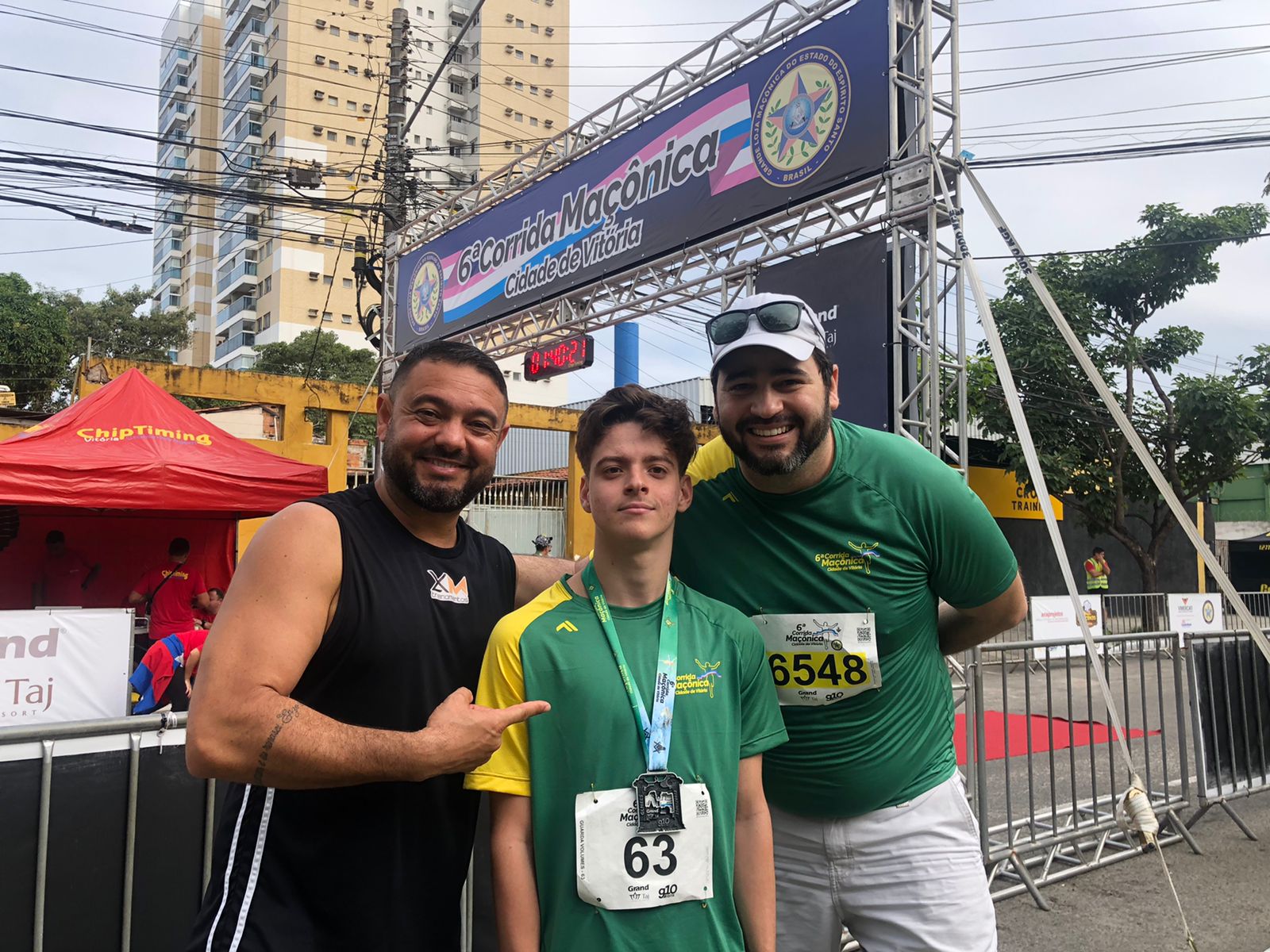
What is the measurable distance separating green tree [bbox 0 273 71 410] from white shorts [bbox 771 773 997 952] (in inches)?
1197

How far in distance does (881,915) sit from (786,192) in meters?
6.11

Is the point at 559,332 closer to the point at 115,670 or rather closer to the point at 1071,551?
the point at 115,670

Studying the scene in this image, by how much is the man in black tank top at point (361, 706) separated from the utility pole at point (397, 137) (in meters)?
14.5

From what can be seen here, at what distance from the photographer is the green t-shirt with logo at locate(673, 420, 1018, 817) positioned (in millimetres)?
2137

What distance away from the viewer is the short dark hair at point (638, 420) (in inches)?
76.2

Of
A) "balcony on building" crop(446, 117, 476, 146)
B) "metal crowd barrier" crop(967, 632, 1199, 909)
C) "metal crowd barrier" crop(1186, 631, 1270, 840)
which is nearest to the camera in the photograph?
"metal crowd barrier" crop(967, 632, 1199, 909)

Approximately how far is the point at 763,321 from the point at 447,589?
984mm

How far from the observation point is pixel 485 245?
11.6 meters

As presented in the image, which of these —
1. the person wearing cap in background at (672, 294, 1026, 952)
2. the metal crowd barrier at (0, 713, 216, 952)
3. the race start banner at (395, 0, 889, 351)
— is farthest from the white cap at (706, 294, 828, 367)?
the race start banner at (395, 0, 889, 351)

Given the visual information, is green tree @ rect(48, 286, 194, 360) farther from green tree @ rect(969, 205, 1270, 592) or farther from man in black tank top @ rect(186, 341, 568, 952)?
man in black tank top @ rect(186, 341, 568, 952)

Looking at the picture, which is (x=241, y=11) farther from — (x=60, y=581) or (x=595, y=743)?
(x=595, y=743)

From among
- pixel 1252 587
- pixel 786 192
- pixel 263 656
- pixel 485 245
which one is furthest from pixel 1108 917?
pixel 1252 587

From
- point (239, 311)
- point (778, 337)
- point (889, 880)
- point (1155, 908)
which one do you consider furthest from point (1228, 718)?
point (239, 311)

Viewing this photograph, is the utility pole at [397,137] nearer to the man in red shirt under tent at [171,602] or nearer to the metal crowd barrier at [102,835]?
the man in red shirt under tent at [171,602]
